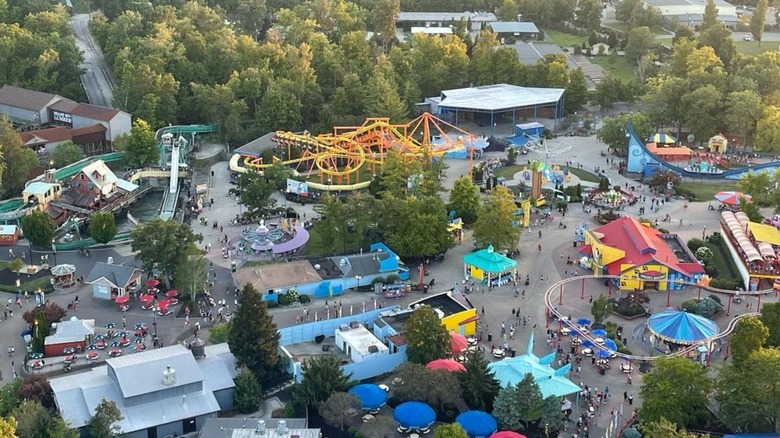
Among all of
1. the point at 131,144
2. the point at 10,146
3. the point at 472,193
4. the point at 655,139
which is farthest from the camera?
the point at 655,139

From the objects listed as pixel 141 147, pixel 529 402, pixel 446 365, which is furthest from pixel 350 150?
pixel 529 402

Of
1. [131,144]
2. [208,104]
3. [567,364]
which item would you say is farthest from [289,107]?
[567,364]

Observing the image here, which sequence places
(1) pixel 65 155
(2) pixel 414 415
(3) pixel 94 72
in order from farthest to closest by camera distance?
(3) pixel 94 72 < (1) pixel 65 155 < (2) pixel 414 415

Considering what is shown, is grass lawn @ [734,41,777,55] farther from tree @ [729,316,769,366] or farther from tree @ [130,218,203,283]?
A: tree @ [130,218,203,283]

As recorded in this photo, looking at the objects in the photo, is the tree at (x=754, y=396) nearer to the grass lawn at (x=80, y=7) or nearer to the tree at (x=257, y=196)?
the tree at (x=257, y=196)

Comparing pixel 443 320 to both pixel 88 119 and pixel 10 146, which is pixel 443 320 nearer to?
pixel 10 146

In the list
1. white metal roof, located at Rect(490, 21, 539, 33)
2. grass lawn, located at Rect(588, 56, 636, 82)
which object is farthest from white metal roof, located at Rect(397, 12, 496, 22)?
grass lawn, located at Rect(588, 56, 636, 82)

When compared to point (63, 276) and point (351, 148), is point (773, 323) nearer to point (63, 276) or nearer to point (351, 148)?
point (63, 276)

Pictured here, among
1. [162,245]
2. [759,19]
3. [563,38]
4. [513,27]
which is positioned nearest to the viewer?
[162,245]
